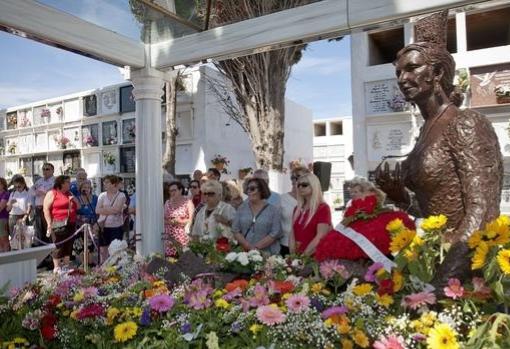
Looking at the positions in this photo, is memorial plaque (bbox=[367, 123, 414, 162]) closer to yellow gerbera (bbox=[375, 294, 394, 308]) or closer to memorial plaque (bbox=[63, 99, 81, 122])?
yellow gerbera (bbox=[375, 294, 394, 308])

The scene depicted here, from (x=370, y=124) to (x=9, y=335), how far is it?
8224 mm

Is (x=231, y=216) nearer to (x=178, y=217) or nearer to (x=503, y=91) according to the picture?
(x=178, y=217)

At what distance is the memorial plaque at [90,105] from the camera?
14.9 m

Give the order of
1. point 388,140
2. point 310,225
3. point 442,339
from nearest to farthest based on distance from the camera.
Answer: point 442,339
point 310,225
point 388,140

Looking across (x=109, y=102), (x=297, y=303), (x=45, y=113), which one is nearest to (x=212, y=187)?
(x=297, y=303)

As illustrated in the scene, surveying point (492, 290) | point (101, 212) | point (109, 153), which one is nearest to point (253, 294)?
point (492, 290)

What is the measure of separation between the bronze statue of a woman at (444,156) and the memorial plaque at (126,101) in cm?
1261

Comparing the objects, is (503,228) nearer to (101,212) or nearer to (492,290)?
(492,290)

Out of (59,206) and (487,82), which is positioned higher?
(487,82)

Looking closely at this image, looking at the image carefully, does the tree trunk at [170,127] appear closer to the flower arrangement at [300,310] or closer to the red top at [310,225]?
the red top at [310,225]

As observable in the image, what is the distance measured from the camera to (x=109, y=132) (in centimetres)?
1442

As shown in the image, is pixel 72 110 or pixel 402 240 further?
pixel 72 110

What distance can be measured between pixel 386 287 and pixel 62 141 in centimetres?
1551

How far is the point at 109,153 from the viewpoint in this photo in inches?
564
